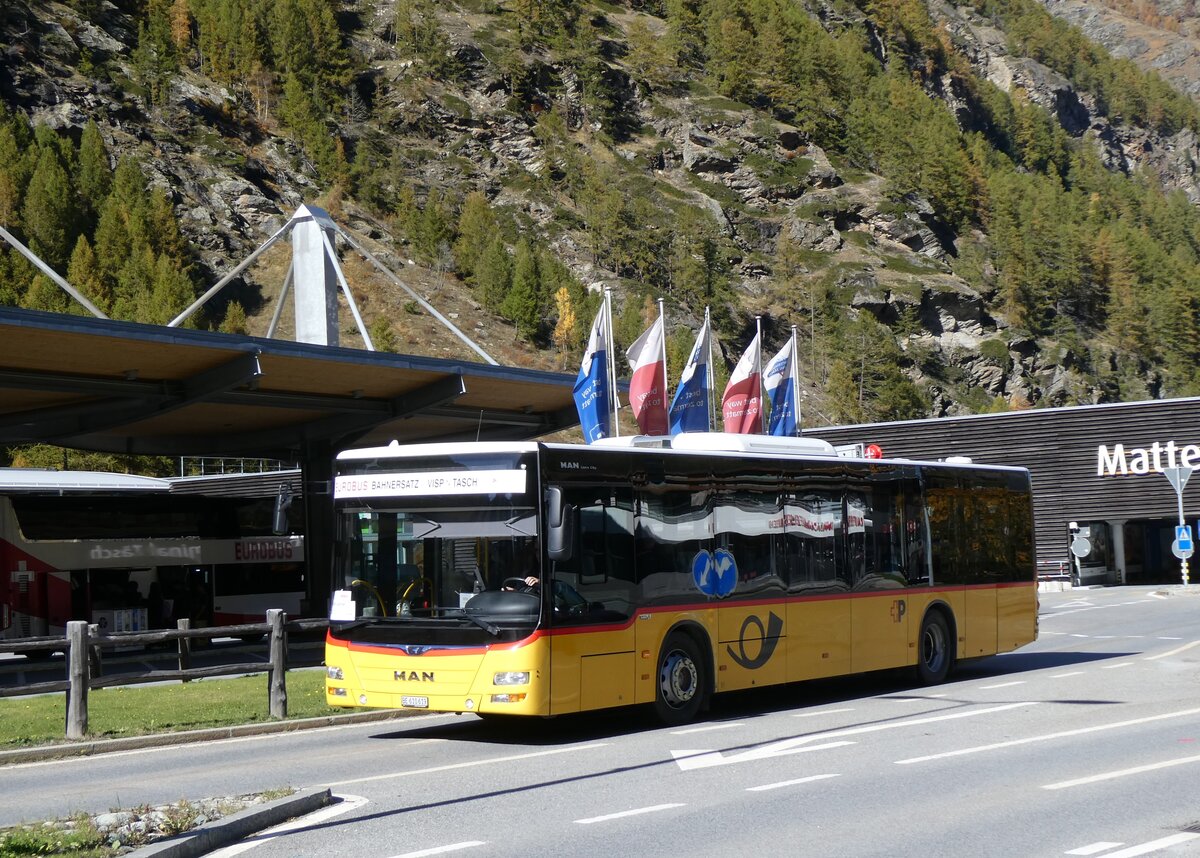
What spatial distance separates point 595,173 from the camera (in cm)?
13675

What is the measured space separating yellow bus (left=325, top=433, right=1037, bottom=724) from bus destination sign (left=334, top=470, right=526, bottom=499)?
0.7 inches

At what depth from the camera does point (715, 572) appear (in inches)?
575

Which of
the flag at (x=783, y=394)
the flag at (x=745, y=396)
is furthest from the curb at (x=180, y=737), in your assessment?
the flag at (x=783, y=394)

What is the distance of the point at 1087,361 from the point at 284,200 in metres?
75.7

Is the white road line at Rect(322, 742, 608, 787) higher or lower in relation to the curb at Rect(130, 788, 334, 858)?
lower

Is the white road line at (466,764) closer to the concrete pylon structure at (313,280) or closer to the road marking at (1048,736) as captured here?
Answer: the road marking at (1048,736)

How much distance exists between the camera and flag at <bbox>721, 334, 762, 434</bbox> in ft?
94.2

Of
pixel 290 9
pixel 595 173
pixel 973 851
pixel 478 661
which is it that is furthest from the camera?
pixel 290 9

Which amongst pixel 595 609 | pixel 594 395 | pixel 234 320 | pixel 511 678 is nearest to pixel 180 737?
pixel 511 678

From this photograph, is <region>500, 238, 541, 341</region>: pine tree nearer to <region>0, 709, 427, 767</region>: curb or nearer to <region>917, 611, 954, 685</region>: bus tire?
<region>917, 611, 954, 685</region>: bus tire

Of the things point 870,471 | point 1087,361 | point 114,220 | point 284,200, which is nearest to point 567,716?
point 870,471

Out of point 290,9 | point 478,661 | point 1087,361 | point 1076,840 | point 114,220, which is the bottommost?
Answer: point 1076,840

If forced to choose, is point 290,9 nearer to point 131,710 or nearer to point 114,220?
point 114,220

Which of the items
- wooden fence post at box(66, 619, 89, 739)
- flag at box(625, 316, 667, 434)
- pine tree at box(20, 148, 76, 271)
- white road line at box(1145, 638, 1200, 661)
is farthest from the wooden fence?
pine tree at box(20, 148, 76, 271)
